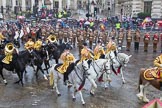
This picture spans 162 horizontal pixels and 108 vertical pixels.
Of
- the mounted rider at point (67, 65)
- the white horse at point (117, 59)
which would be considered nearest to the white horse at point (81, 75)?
the mounted rider at point (67, 65)

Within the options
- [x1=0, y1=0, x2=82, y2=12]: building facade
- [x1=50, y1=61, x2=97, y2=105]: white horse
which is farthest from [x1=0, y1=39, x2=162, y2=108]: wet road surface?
[x1=0, y1=0, x2=82, y2=12]: building facade

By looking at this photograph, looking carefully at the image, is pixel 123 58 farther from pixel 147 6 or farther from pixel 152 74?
pixel 147 6

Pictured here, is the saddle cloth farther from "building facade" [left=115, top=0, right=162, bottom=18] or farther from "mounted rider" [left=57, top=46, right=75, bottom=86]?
"building facade" [left=115, top=0, right=162, bottom=18]

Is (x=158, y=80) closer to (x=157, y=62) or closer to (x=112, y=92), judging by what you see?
(x=157, y=62)

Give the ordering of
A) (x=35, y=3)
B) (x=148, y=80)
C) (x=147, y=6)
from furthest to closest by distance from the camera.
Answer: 1. (x=35, y=3)
2. (x=147, y=6)
3. (x=148, y=80)

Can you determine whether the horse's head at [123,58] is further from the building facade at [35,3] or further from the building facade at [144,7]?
the building facade at [35,3]

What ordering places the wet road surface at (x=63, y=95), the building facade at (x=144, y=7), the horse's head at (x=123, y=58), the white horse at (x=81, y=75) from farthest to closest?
the building facade at (x=144, y=7)
the horse's head at (x=123, y=58)
the wet road surface at (x=63, y=95)
the white horse at (x=81, y=75)

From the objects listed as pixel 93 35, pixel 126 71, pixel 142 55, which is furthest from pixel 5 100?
pixel 93 35

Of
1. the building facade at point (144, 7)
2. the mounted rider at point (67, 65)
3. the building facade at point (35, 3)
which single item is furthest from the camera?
the building facade at point (35, 3)

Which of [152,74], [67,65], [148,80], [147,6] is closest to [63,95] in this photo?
[67,65]

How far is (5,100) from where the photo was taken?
13.2 meters

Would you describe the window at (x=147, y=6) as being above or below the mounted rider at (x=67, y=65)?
above

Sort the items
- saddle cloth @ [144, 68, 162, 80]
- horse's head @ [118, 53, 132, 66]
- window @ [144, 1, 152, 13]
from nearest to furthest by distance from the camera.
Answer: saddle cloth @ [144, 68, 162, 80] → horse's head @ [118, 53, 132, 66] → window @ [144, 1, 152, 13]

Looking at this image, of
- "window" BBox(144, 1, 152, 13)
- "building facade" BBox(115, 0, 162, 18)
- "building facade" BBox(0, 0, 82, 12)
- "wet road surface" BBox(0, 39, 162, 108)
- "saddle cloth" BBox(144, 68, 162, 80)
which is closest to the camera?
"saddle cloth" BBox(144, 68, 162, 80)
